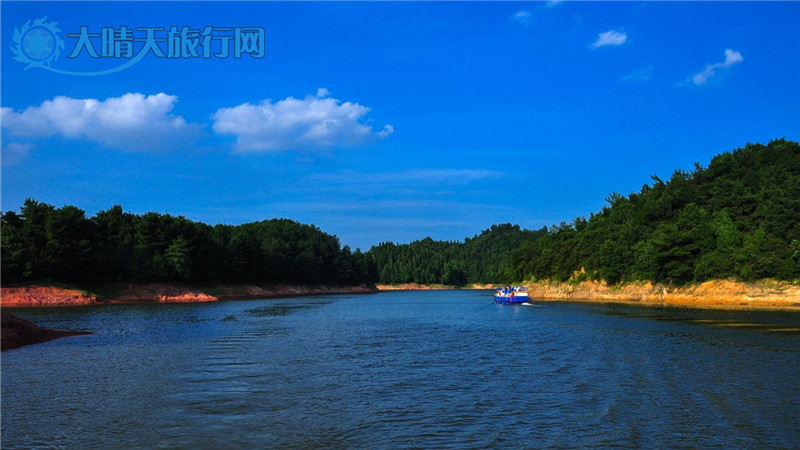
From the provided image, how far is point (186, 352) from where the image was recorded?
32.9 metres

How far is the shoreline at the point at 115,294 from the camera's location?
9238 cm

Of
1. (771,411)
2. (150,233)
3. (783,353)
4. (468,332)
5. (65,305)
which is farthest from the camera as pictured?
(150,233)

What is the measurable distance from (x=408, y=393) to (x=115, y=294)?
10797cm

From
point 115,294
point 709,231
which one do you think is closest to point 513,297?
point 709,231

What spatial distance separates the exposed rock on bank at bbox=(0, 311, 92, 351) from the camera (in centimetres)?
3425

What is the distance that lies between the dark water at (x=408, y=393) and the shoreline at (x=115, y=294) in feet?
229

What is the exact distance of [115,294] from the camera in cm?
10962

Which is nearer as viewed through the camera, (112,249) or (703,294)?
→ (703,294)

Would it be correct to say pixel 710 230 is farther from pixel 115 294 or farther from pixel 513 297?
pixel 115 294

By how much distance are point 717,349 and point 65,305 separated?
10423cm

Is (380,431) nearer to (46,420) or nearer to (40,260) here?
(46,420)

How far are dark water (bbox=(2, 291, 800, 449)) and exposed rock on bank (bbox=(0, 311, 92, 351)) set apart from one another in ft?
4.35

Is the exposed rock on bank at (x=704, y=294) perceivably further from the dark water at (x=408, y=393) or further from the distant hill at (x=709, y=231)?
the dark water at (x=408, y=393)

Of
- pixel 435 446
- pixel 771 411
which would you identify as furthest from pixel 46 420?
pixel 771 411
